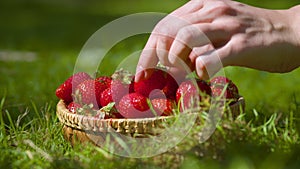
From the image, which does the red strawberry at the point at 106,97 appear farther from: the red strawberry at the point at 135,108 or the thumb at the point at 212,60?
the thumb at the point at 212,60

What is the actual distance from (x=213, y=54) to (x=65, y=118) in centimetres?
55

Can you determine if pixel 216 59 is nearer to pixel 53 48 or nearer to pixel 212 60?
pixel 212 60

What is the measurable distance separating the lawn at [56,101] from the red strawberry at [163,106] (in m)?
0.23

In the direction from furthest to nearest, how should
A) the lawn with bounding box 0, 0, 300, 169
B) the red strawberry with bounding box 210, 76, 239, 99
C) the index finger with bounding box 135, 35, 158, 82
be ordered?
the red strawberry with bounding box 210, 76, 239, 99, the index finger with bounding box 135, 35, 158, 82, the lawn with bounding box 0, 0, 300, 169

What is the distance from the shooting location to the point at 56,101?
2.64 meters

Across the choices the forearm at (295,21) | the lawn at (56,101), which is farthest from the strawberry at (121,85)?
the forearm at (295,21)

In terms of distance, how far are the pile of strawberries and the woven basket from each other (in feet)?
0.13

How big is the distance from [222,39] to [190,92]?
0.20 m

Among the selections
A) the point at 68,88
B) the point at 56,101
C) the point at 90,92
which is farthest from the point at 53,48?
the point at 90,92

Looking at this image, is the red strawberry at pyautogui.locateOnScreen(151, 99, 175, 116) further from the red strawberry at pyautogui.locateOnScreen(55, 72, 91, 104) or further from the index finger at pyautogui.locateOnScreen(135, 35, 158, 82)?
the red strawberry at pyautogui.locateOnScreen(55, 72, 91, 104)

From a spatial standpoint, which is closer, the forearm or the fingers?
the fingers

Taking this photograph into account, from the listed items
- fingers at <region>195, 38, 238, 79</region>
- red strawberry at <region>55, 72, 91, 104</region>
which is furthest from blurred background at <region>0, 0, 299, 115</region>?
fingers at <region>195, 38, 238, 79</region>

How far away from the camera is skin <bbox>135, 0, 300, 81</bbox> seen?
5.64ft

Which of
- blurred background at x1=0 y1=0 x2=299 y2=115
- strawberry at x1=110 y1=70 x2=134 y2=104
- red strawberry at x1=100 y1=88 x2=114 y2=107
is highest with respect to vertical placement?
strawberry at x1=110 y1=70 x2=134 y2=104
